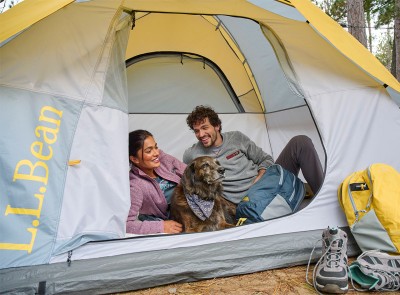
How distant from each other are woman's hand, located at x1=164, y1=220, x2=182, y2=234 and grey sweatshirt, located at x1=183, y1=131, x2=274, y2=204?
0.61 metres

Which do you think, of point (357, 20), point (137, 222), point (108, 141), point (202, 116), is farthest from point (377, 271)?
point (357, 20)

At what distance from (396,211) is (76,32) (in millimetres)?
2332

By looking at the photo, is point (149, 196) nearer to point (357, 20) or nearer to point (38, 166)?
point (38, 166)

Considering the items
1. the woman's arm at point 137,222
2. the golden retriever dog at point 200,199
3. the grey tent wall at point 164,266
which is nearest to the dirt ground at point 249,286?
the grey tent wall at point 164,266

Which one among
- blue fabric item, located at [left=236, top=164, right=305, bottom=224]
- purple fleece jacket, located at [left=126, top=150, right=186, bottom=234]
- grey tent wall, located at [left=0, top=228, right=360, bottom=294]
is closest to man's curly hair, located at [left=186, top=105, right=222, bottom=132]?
purple fleece jacket, located at [left=126, top=150, right=186, bottom=234]

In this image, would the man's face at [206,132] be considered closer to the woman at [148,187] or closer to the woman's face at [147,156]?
the woman at [148,187]

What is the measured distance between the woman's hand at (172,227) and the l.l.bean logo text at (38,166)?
0.91 meters

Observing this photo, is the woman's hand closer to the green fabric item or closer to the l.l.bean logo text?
the l.l.bean logo text

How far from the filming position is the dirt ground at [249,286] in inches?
79.9

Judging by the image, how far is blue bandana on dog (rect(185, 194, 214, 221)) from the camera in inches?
109

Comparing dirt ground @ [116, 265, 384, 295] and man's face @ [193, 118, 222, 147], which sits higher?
man's face @ [193, 118, 222, 147]

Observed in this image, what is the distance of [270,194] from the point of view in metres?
2.83

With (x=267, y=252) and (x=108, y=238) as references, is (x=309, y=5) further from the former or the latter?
(x=108, y=238)

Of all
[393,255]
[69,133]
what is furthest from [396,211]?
[69,133]
